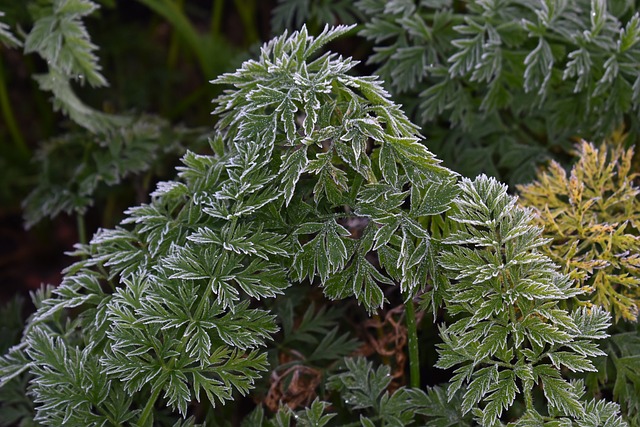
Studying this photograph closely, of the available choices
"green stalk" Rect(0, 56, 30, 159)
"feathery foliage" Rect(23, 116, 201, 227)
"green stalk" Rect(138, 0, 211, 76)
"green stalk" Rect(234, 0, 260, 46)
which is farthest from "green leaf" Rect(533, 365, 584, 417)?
"green stalk" Rect(0, 56, 30, 159)

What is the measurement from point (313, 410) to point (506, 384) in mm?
302

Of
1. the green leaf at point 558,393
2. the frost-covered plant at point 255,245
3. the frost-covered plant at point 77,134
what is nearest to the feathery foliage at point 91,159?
the frost-covered plant at point 77,134

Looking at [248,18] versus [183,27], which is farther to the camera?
[248,18]

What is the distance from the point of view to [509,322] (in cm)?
98

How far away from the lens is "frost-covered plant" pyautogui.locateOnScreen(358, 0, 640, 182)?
1.29 metres

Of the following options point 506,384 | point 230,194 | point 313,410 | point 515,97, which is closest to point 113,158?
point 230,194

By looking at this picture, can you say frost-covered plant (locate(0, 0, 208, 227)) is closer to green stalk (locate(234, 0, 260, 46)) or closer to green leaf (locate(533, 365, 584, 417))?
green stalk (locate(234, 0, 260, 46))

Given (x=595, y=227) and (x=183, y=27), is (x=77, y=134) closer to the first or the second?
(x=183, y=27)

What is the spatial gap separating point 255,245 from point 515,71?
0.69m

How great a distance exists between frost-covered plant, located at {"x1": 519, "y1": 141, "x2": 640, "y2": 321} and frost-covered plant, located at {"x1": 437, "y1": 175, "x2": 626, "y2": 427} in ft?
0.41

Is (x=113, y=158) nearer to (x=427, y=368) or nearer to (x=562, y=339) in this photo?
(x=427, y=368)

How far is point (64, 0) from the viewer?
138cm

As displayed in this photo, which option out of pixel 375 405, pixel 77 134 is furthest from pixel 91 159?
pixel 375 405

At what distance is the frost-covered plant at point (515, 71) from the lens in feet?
4.24
